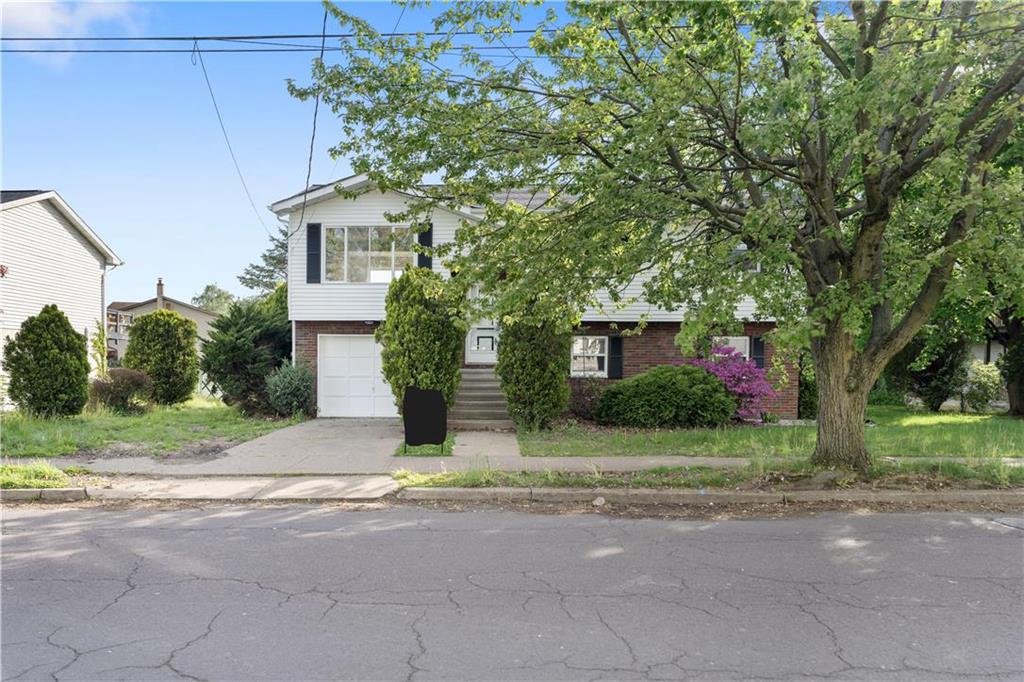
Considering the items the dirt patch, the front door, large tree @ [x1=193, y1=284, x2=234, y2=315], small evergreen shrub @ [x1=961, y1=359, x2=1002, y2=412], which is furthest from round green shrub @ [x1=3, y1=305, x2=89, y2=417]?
large tree @ [x1=193, y1=284, x2=234, y2=315]

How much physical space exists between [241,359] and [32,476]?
8173 mm

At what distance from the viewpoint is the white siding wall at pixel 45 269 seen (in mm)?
19922

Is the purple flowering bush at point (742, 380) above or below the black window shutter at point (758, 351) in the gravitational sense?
below

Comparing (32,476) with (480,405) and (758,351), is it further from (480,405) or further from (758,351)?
(758,351)

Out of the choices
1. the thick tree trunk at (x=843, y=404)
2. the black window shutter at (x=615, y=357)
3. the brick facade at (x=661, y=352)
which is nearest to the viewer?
the thick tree trunk at (x=843, y=404)

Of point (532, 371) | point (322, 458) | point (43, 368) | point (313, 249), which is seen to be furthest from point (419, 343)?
point (43, 368)

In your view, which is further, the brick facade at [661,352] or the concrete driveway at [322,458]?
the brick facade at [661,352]

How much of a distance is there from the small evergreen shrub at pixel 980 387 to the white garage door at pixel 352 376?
18.7 metres

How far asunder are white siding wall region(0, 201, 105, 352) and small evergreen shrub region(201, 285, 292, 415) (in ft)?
24.4

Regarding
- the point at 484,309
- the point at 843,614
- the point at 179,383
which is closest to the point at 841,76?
the point at 484,309

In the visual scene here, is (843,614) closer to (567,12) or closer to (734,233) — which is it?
(734,233)

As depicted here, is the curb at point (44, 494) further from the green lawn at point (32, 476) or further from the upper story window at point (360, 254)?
the upper story window at point (360, 254)

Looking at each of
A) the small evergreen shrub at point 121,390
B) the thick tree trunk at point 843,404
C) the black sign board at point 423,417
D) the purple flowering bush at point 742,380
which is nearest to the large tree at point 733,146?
the thick tree trunk at point 843,404

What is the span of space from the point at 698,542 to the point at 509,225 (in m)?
4.76
